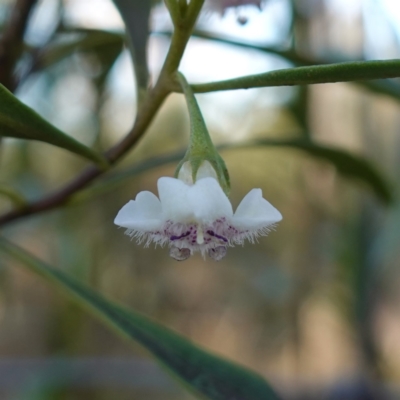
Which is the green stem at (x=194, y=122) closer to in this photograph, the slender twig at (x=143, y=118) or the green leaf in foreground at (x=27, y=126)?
the slender twig at (x=143, y=118)

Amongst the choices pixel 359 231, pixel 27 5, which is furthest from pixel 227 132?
pixel 27 5

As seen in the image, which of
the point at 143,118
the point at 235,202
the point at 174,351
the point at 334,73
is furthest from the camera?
the point at 235,202

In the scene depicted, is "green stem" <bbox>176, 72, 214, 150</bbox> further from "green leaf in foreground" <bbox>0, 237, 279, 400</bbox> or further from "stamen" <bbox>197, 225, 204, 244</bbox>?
"green leaf in foreground" <bbox>0, 237, 279, 400</bbox>

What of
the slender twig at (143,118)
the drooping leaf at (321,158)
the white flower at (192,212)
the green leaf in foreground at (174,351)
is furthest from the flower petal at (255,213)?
the drooping leaf at (321,158)

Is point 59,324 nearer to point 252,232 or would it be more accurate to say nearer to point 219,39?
point 219,39

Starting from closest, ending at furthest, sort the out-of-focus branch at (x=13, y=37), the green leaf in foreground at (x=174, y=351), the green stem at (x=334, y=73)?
the green stem at (x=334, y=73) → the green leaf in foreground at (x=174, y=351) → the out-of-focus branch at (x=13, y=37)

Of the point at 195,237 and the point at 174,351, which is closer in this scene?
the point at 195,237

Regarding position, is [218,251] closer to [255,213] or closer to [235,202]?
[255,213]

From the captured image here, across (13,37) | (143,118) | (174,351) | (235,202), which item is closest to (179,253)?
(143,118)
